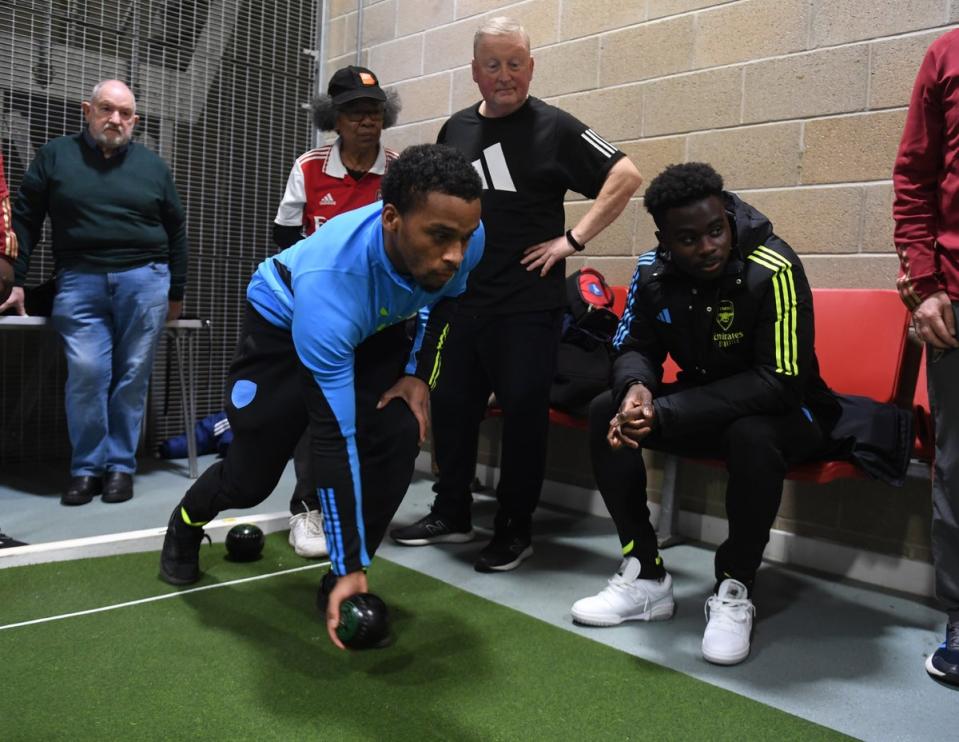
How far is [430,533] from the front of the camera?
104 inches

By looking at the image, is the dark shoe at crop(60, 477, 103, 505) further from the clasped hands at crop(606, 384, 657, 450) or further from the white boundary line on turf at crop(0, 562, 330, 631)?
the clasped hands at crop(606, 384, 657, 450)

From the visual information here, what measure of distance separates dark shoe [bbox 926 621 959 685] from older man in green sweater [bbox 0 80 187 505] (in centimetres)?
264

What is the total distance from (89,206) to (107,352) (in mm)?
547

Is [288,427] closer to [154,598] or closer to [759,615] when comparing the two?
[154,598]

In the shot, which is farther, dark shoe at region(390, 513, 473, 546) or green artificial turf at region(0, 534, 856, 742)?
dark shoe at region(390, 513, 473, 546)

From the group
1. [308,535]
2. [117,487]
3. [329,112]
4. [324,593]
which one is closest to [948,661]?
[324,593]

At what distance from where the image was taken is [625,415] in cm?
194

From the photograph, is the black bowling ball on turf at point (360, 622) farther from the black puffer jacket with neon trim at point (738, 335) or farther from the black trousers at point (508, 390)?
the black trousers at point (508, 390)

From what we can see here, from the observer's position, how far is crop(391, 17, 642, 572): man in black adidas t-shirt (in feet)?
7.83

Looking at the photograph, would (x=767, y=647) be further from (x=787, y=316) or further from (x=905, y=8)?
(x=905, y=8)

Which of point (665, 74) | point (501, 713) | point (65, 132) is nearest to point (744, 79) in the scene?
point (665, 74)

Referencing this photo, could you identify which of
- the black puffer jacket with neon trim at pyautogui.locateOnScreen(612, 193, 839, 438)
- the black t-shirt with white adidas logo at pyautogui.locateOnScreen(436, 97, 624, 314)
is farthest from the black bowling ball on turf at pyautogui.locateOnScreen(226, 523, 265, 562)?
the black puffer jacket with neon trim at pyautogui.locateOnScreen(612, 193, 839, 438)

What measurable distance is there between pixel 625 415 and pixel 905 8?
1.45 m

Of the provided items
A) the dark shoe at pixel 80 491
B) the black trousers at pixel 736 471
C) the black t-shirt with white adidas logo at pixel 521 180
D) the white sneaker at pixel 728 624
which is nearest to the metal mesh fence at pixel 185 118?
the dark shoe at pixel 80 491
